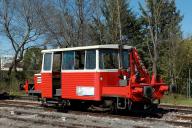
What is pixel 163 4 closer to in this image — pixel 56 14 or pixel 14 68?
pixel 56 14

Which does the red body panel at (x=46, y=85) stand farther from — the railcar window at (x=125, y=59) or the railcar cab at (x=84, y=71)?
the railcar window at (x=125, y=59)

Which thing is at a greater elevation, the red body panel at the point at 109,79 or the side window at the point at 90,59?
the side window at the point at 90,59

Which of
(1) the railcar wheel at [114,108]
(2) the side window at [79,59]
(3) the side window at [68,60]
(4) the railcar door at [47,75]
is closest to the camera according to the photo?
(1) the railcar wheel at [114,108]

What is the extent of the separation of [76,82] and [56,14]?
24709 mm

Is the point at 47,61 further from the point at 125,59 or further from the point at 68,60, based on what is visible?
the point at 125,59

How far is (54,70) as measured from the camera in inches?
733

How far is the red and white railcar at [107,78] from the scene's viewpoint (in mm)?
16094

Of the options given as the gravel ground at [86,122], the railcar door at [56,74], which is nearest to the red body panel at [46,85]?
the railcar door at [56,74]

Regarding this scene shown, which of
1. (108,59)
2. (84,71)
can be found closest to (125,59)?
(108,59)

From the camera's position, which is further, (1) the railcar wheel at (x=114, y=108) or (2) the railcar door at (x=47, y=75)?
(2) the railcar door at (x=47, y=75)

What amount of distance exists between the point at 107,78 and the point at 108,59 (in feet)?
2.33

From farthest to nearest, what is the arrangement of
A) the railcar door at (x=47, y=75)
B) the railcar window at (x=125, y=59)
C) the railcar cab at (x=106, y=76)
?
the railcar door at (x=47, y=75) < the railcar window at (x=125, y=59) < the railcar cab at (x=106, y=76)

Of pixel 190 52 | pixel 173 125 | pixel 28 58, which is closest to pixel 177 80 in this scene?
pixel 190 52

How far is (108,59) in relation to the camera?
1688 cm
